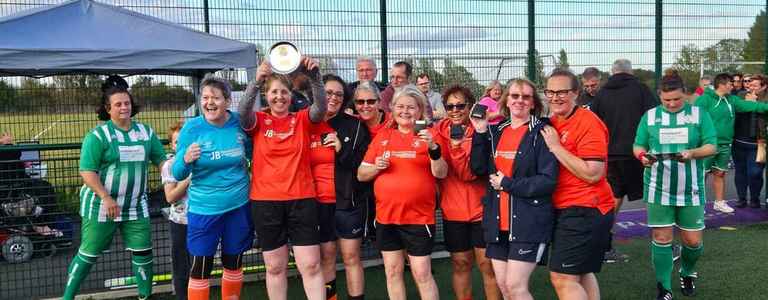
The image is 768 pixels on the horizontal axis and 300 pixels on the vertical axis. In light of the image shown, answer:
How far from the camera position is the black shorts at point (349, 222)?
14.7 ft

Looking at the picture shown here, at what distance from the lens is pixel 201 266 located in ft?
14.1

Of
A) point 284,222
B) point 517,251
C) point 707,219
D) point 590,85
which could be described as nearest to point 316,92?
point 284,222

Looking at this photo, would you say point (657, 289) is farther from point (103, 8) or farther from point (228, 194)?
point (103, 8)

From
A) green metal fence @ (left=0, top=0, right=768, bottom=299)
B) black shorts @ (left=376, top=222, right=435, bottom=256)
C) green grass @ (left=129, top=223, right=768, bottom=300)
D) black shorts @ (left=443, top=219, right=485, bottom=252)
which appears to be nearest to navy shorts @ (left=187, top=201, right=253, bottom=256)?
black shorts @ (left=376, top=222, right=435, bottom=256)

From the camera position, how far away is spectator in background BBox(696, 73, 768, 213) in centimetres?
850

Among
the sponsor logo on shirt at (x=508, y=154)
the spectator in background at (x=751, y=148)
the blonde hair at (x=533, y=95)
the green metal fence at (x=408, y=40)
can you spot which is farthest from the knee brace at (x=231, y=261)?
the spectator in background at (x=751, y=148)

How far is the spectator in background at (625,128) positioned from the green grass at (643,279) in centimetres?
73

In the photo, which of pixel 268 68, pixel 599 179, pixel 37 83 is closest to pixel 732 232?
pixel 599 179

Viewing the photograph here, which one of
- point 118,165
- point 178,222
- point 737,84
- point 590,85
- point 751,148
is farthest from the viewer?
point 737,84

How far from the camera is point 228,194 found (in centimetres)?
421

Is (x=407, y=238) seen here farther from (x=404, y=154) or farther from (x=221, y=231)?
(x=221, y=231)

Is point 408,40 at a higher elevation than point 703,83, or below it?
higher

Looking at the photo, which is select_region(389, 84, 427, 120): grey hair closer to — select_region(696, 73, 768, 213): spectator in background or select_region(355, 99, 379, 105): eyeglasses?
select_region(355, 99, 379, 105): eyeglasses

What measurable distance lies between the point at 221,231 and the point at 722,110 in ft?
22.7
